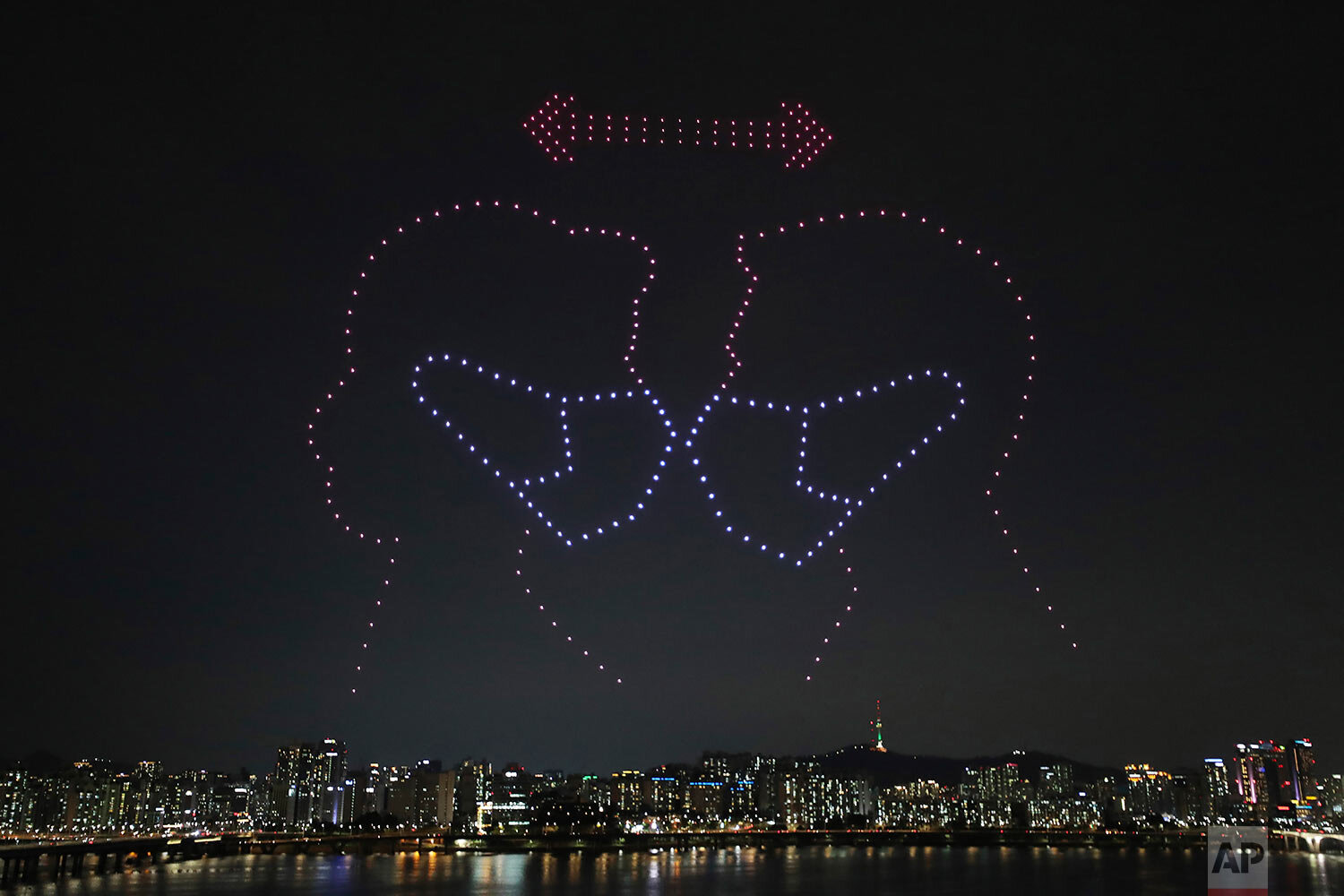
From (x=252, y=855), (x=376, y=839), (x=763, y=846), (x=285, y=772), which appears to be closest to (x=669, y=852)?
(x=763, y=846)

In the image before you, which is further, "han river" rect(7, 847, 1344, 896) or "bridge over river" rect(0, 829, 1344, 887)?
"bridge over river" rect(0, 829, 1344, 887)

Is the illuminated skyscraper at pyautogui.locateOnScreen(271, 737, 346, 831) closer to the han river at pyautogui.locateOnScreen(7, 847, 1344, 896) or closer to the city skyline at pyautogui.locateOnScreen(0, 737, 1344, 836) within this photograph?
the city skyline at pyautogui.locateOnScreen(0, 737, 1344, 836)
